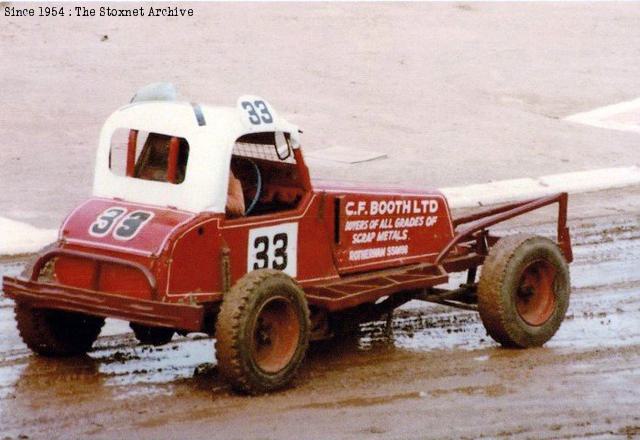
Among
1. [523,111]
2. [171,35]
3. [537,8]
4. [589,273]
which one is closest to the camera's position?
[589,273]

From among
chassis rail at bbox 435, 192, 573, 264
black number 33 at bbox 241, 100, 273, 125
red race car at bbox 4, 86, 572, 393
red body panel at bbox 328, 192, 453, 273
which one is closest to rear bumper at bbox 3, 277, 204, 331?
red race car at bbox 4, 86, 572, 393

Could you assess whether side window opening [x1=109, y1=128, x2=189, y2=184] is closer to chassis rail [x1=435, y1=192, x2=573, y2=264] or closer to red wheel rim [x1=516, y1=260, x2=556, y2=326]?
chassis rail [x1=435, y1=192, x2=573, y2=264]

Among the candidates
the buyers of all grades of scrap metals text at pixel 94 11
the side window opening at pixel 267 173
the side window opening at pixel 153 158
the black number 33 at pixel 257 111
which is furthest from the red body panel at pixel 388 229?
the buyers of all grades of scrap metals text at pixel 94 11

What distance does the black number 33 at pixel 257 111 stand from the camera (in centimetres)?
912

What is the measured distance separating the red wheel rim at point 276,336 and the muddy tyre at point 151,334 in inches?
38.2

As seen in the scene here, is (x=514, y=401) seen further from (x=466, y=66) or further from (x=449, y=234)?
(x=466, y=66)

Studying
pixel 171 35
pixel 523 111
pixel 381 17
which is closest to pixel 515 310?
pixel 523 111

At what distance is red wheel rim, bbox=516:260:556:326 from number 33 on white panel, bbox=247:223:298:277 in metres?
1.78

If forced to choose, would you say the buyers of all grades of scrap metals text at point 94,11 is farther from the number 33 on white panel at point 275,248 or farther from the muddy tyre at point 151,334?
the number 33 on white panel at point 275,248

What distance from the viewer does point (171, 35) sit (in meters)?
22.6

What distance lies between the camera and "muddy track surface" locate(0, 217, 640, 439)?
320 inches

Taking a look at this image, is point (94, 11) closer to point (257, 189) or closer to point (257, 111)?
point (257, 189)

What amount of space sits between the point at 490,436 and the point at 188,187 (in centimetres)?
241

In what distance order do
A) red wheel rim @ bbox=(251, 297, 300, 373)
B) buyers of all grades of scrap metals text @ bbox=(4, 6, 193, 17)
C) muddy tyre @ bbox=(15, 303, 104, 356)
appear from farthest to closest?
1. buyers of all grades of scrap metals text @ bbox=(4, 6, 193, 17)
2. muddy tyre @ bbox=(15, 303, 104, 356)
3. red wheel rim @ bbox=(251, 297, 300, 373)
